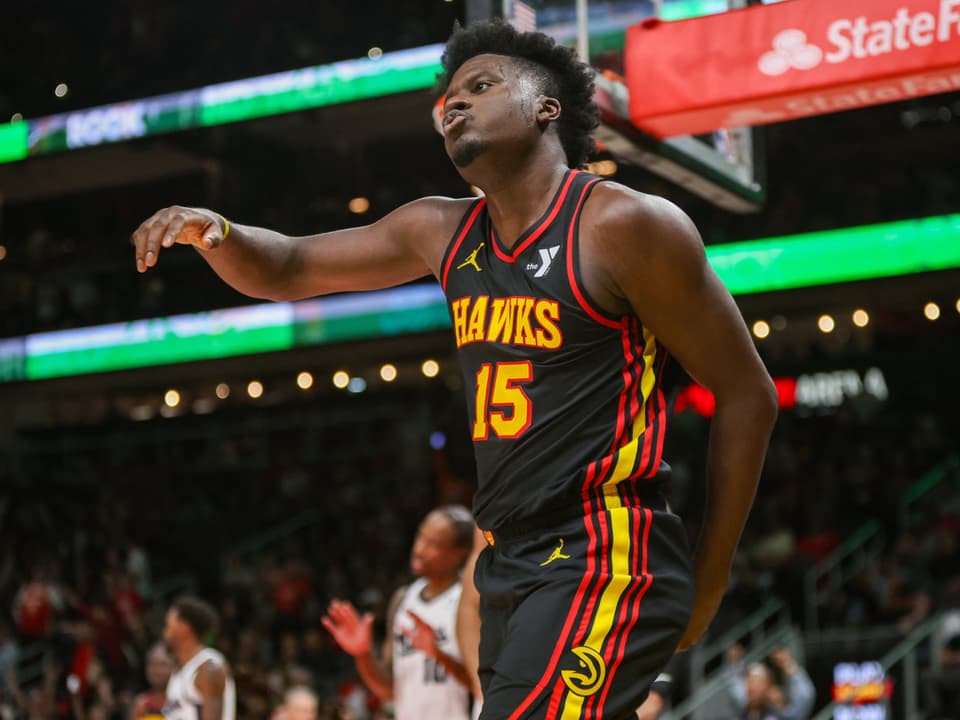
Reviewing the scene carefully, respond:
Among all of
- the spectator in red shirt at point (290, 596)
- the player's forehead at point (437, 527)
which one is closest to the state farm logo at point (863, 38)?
the player's forehead at point (437, 527)

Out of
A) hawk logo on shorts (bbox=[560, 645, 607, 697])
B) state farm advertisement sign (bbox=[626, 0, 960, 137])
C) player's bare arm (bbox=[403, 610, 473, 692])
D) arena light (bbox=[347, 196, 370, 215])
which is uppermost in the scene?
arena light (bbox=[347, 196, 370, 215])

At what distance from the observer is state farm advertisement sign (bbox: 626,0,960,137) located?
197 inches

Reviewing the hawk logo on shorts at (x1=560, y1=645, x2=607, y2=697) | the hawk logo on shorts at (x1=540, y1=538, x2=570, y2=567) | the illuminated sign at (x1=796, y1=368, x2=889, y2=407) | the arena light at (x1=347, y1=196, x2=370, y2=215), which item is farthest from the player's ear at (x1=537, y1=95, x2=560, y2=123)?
the illuminated sign at (x1=796, y1=368, x2=889, y2=407)

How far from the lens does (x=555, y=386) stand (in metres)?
2.49

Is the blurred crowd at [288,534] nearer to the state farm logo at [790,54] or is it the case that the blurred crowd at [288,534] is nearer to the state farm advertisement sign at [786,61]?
the state farm advertisement sign at [786,61]

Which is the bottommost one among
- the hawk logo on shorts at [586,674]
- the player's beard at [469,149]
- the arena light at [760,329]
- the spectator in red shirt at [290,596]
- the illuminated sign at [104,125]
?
the spectator in red shirt at [290,596]

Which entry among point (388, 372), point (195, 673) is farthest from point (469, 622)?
point (388, 372)

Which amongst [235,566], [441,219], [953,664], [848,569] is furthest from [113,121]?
[441,219]

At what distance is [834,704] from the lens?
12.0 metres

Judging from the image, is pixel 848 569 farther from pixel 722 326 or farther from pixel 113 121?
pixel 722 326

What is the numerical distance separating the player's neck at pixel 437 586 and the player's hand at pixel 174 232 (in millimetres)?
3748

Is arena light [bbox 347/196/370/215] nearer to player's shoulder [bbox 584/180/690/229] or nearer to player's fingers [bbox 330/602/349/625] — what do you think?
player's fingers [bbox 330/602/349/625]

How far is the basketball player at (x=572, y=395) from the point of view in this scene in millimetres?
2387

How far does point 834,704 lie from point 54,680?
742 cm
